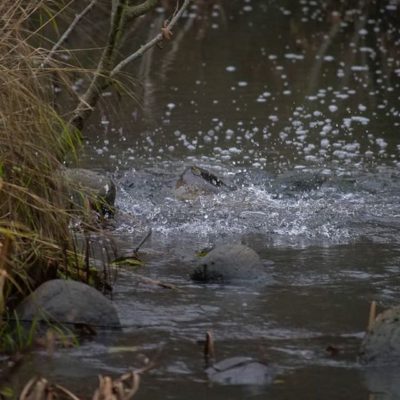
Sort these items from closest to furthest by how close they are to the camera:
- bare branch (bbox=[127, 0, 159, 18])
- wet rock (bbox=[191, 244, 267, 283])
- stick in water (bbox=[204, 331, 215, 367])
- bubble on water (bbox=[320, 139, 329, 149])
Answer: stick in water (bbox=[204, 331, 215, 367]) → wet rock (bbox=[191, 244, 267, 283]) → bare branch (bbox=[127, 0, 159, 18]) → bubble on water (bbox=[320, 139, 329, 149])

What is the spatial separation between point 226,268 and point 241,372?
1.89 metres

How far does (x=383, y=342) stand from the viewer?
609cm

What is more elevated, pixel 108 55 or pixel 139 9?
pixel 139 9

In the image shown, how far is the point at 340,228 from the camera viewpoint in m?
9.18

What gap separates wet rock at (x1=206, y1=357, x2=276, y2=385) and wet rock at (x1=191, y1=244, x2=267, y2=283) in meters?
1.72

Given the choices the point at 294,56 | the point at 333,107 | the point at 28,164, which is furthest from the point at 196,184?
the point at 294,56

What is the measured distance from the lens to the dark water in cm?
607

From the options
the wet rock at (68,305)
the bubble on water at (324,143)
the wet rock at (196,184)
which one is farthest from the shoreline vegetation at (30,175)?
the bubble on water at (324,143)

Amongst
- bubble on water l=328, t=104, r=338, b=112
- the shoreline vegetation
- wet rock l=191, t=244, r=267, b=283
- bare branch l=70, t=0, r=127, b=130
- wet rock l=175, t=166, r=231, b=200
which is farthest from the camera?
bubble on water l=328, t=104, r=338, b=112

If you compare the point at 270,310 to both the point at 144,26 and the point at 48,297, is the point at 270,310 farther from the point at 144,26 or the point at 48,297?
the point at 144,26

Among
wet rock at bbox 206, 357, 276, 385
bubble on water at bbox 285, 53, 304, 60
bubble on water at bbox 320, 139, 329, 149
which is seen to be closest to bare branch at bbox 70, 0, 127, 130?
wet rock at bbox 206, 357, 276, 385

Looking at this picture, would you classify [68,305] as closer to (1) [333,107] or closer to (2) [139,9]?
(2) [139,9]

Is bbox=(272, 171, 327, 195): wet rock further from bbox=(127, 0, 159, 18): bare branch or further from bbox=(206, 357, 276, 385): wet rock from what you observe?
bbox=(206, 357, 276, 385): wet rock

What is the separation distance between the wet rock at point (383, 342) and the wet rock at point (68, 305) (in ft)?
4.88
